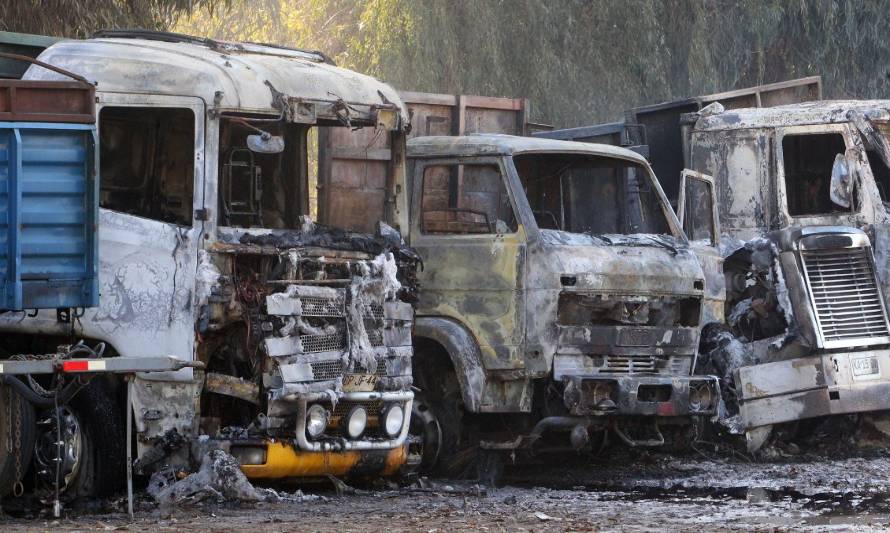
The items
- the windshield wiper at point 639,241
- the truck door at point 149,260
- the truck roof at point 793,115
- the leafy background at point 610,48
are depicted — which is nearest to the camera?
the truck door at point 149,260

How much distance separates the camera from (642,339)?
11.1 metres

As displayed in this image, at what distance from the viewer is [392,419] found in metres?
10.0

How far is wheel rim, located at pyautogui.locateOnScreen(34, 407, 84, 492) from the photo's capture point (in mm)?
8867

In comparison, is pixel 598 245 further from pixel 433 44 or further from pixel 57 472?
pixel 433 44

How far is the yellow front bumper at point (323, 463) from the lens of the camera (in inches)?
367

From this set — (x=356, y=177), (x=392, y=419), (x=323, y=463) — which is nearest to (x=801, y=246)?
(x=356, y=177)

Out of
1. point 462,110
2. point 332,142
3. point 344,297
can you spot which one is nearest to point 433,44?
point 462,110

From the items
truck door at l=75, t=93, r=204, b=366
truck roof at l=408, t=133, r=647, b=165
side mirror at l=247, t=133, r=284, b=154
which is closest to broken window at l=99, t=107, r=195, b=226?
truck door at l=75, t=93, r=204, b=366

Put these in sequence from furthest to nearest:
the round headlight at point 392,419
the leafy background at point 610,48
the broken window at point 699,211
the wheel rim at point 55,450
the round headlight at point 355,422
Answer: the leafy background at point 610,48 < the broken window at point 699,211 < the round headlight at point 392,419 < the round headlight at point 355,422 < the wheel rim at point 55,450

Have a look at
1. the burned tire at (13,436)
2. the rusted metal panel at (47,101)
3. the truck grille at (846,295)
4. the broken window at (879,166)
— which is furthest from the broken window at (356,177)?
the broken window at (879,166)

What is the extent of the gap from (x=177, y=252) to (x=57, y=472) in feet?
4.67

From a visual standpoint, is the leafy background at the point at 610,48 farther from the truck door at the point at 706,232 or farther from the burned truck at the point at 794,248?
the truck door at the point at 706,232

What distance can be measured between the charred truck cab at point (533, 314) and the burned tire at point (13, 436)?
10.5 feet

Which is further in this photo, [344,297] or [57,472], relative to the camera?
[344,297]
